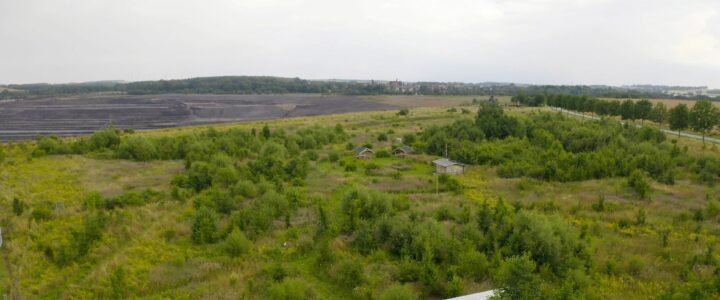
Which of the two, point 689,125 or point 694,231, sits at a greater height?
point 689,125

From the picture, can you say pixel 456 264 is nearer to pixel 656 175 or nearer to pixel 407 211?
pixel 407 211

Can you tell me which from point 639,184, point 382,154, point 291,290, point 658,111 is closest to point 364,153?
point 382,154

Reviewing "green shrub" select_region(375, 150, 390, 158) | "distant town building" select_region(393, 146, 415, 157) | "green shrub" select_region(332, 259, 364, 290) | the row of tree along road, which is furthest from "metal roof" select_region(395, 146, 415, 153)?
the row of tree along road

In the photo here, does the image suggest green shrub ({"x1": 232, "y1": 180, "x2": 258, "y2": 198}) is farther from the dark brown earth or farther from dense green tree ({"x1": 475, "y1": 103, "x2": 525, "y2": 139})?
the dark brown earth

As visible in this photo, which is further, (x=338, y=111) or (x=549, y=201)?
(x=338, y=111)

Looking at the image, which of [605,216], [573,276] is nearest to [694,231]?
[605,216]

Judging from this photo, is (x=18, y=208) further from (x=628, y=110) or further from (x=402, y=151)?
(x=628, y=110)

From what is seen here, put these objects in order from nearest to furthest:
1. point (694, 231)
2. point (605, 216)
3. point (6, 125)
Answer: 1. point (694, 231)
2. point (605, 216)
3. point (6, 125)
